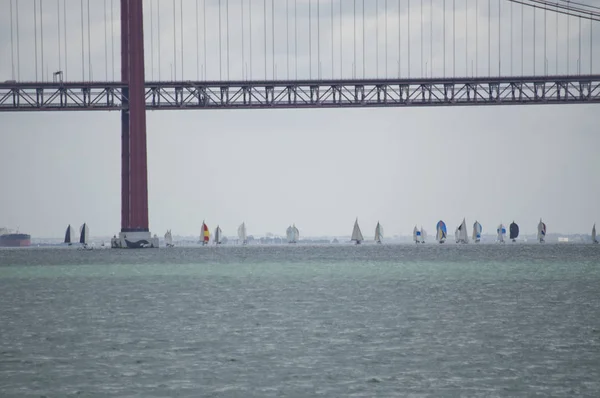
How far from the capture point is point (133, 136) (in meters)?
86.1

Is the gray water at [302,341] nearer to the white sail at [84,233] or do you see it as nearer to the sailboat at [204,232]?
the white sail at [84,233]

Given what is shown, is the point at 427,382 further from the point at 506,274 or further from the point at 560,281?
the point at 506,274

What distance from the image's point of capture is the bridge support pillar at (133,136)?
283ft

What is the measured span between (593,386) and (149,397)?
706 cm

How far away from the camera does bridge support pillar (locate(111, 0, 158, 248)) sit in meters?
86.2

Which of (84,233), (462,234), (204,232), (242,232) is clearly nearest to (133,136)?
(84,233)

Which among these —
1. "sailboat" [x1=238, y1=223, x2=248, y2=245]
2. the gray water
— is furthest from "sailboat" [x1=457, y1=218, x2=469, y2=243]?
the gray water

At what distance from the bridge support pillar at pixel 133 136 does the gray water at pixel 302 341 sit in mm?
40493

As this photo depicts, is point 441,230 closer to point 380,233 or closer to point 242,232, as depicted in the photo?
point 380,233

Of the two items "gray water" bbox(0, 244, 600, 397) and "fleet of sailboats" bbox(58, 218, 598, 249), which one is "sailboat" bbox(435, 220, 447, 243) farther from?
"gray water" bbox(0, 244, 600, 397)

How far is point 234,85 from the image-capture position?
325 feet

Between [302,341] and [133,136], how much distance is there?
6277cm

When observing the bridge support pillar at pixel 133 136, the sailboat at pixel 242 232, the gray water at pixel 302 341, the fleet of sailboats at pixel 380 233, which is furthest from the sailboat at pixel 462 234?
the gray water at pixel 302 341

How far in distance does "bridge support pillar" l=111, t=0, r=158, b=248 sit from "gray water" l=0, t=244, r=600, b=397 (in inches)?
1594
